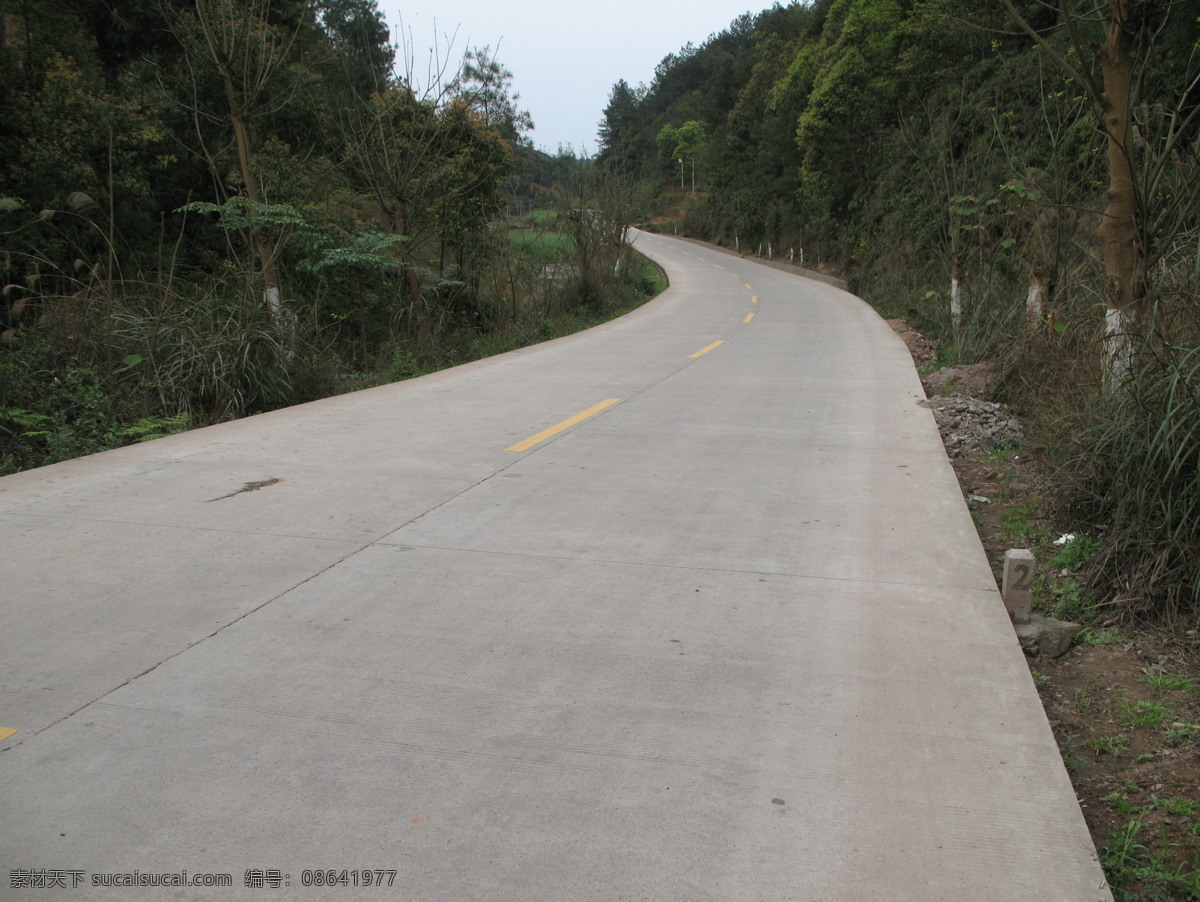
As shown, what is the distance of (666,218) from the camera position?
294 feet

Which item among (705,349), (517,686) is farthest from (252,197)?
(517,686)

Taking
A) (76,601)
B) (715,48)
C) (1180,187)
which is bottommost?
(76,601)

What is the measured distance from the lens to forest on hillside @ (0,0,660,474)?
31.4ft

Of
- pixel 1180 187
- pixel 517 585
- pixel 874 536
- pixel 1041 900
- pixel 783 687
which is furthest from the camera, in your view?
pixel 1180 187

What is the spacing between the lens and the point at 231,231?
17.8 m

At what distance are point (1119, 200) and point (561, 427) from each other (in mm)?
4794

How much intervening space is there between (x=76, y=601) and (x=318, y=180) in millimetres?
16756

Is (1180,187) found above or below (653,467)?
above

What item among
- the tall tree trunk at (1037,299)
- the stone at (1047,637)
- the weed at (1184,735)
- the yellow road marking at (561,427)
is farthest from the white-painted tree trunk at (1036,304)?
the weed at (1184,735)

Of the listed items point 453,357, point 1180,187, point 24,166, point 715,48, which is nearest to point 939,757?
point 1180,187

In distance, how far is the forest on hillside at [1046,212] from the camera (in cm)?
475

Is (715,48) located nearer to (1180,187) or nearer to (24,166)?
(24,166)

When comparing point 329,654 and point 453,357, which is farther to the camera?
point 453,357

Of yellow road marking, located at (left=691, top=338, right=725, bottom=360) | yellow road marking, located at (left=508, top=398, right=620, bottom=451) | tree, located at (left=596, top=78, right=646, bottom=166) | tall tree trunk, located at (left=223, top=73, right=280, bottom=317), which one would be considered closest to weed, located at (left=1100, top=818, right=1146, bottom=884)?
yellow road marking, located at (left=508, top=398, right=620, bottom=451)
